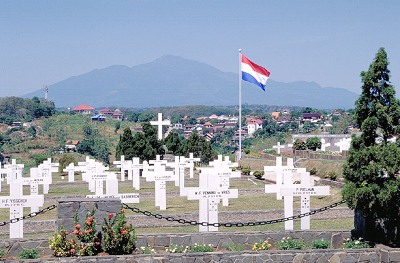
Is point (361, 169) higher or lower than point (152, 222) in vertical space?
higher

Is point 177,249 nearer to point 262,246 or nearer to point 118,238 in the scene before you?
point 118,238

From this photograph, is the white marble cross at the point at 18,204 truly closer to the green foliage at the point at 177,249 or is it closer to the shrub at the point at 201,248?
the green foliage at the point at 177,249

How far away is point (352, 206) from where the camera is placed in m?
13.2

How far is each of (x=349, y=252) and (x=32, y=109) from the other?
146959mm

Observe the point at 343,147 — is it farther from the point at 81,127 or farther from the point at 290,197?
the point at 81,127

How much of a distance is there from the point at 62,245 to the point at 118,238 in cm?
95

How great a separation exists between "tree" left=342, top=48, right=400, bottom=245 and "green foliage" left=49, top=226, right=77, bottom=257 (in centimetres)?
500

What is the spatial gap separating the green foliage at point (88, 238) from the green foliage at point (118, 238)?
0.15 metres

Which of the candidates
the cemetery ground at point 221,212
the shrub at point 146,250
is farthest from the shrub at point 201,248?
the cemetery ground at point 221,212

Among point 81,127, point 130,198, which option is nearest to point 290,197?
point 130,198

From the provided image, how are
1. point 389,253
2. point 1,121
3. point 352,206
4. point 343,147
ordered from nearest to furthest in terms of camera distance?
point 389,253 < point 352,206 < point 343,147 < point 1,121

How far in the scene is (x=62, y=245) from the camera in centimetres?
1220

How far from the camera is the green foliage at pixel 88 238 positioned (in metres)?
12.2

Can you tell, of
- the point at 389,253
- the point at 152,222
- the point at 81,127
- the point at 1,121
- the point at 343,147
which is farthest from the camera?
the point at 1,121
